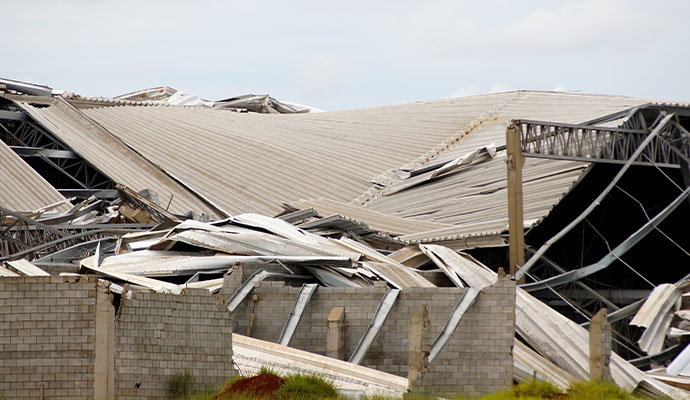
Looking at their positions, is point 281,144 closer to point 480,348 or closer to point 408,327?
point 408,327

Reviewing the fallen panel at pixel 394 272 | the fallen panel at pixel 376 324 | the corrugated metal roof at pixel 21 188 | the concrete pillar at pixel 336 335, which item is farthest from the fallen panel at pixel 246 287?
the corrugated metal roof at pixel 21 188

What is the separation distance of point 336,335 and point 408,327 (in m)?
1.52

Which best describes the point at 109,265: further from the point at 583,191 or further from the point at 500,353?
the point at 583,191

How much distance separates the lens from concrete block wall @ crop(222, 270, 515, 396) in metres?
21.9

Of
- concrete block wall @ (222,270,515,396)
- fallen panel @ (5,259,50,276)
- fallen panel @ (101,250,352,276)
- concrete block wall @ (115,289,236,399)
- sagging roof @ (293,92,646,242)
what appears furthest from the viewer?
sagging roof @ (293,92,646,242)

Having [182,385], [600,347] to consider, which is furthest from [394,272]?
[182,385]

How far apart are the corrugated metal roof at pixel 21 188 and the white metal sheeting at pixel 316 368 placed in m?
18.0

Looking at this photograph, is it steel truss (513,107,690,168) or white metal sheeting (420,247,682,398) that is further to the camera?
steel truss (513,107,690,168)

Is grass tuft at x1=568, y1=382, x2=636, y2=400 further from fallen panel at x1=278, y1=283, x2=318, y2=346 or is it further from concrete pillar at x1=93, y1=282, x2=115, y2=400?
concrete pillar at x1=93, y1=282, x2=115, y2=400

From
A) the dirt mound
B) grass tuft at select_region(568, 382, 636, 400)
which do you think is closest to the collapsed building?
the dirt mound

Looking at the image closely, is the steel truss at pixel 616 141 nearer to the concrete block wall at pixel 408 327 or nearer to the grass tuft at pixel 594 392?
the concrete block wall at pixel 408 327

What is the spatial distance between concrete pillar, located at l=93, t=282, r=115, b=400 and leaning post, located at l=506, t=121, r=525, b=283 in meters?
15.2

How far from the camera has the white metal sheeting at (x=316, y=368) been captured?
20312mm

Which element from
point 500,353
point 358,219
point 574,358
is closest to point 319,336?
point 500,353
